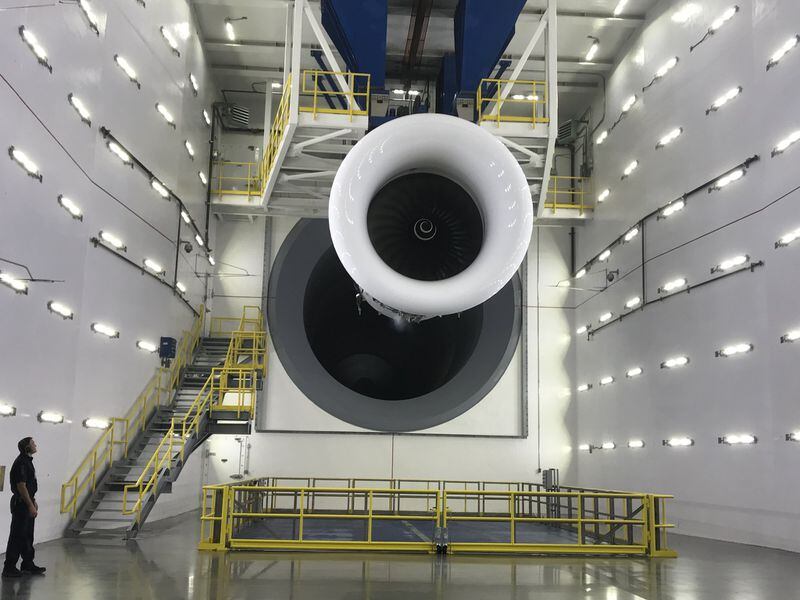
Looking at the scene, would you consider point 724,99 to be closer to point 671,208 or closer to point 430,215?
point 671,208

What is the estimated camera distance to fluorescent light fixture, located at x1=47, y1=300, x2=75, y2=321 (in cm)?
879

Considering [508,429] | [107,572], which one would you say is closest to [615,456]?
[508,429]

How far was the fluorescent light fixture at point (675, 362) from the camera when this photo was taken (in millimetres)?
11727

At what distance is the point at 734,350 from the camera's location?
Answer: 1029 cm

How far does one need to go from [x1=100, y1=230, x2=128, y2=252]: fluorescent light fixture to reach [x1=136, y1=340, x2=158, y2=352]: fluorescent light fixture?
165 centimetres

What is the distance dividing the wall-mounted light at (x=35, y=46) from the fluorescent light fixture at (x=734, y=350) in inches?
347

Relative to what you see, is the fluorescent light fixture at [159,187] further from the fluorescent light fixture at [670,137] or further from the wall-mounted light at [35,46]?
the fluorescent light fixture at [670,137]

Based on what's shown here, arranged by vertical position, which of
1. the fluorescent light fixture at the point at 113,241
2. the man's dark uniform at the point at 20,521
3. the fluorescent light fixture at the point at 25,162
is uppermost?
the fluorescent light fixture at the point at 25,162

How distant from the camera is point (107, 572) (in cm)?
674

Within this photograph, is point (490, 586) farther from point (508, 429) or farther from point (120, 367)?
point (508, 429)

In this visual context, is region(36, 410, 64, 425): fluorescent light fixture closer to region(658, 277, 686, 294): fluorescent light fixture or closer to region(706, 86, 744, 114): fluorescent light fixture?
region(658, 277, 686, 294): fluorescent light fixture

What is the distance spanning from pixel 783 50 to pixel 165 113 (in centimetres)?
916

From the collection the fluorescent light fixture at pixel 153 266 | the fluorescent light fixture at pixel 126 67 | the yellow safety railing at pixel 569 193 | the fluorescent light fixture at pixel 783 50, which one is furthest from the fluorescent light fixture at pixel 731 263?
the fluorescent light fixture at pixel 126 67

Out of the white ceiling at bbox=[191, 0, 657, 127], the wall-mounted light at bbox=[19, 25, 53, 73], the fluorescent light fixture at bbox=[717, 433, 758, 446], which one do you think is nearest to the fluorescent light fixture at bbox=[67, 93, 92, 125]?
the wall-mounted light at bbox=[19, 25, 53, 73]
